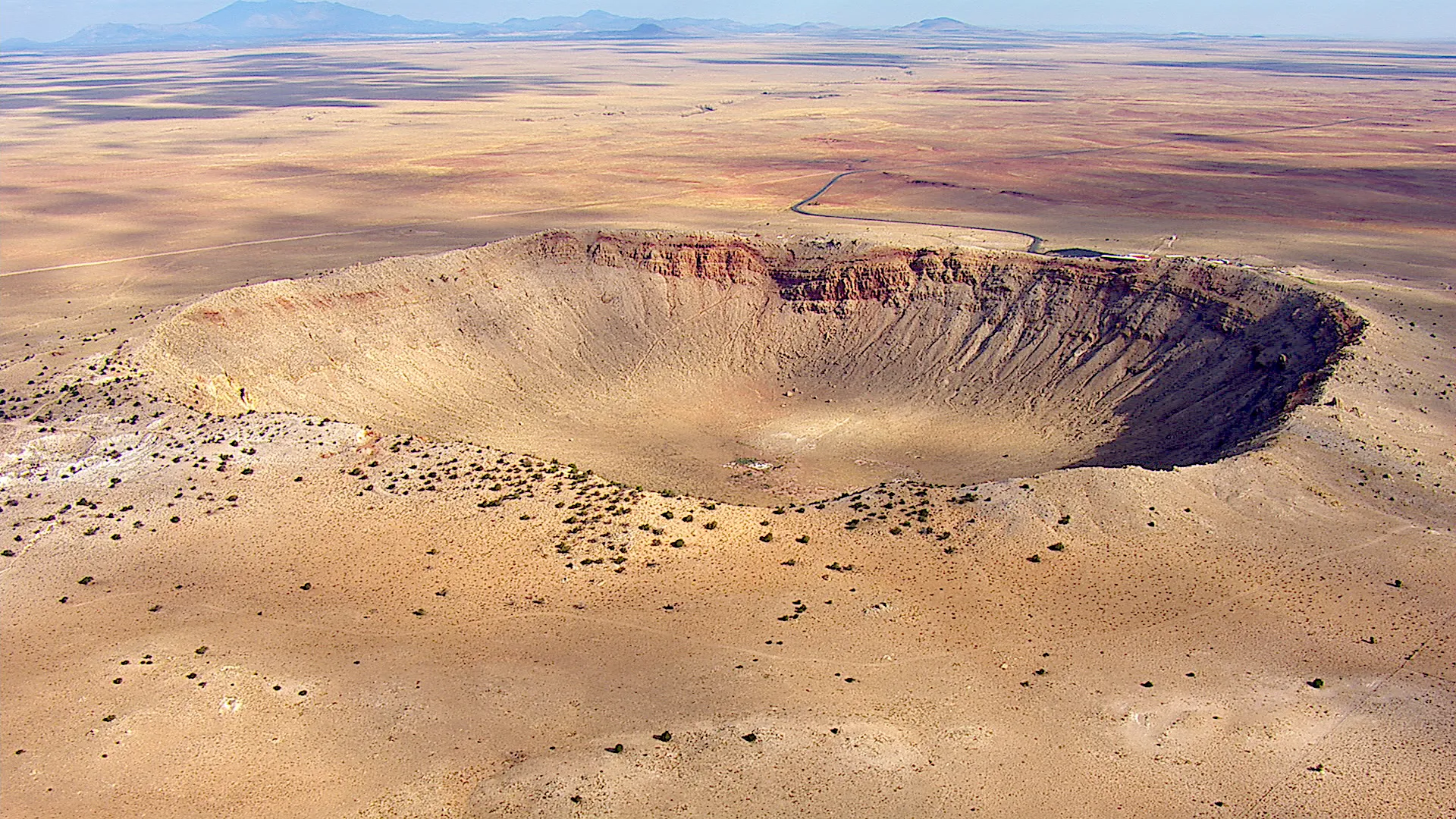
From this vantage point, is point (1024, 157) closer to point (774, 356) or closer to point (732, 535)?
point (774, 356)

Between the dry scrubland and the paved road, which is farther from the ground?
the paved road

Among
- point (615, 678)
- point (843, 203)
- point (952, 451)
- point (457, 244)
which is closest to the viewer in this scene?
point (615, 678)

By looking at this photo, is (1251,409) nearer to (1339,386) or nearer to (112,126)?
(1339,386)

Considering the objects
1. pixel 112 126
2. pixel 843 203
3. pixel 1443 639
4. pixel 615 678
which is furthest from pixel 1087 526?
pixel 112 126

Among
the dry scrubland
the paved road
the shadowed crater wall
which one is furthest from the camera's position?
the paved road

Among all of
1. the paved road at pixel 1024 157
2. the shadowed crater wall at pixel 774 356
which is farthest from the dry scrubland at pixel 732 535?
the paved road at pixel 1024 157

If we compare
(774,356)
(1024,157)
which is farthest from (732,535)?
(1024,157)

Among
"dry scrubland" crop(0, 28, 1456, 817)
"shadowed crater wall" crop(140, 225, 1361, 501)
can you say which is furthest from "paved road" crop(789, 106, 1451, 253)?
"shadowed crater wall" crop(140, 225, 1361, 501)

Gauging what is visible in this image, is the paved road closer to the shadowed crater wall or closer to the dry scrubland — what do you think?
the dry scrubland

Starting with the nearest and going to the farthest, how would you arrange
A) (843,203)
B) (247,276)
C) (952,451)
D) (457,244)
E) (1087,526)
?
(1087,526)
(952,451)
(247,276)
(457,244)
(843,203)
